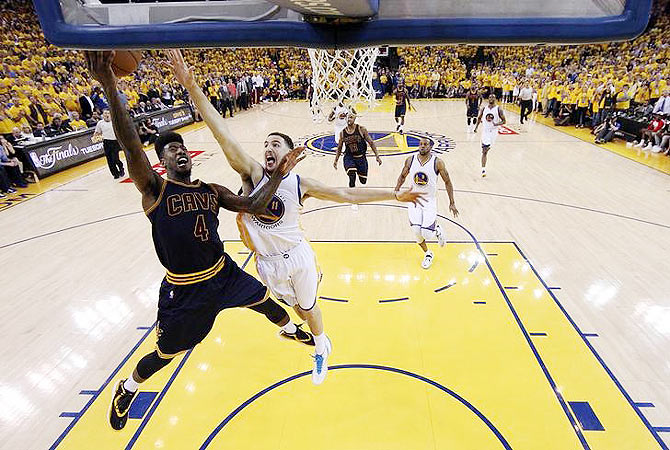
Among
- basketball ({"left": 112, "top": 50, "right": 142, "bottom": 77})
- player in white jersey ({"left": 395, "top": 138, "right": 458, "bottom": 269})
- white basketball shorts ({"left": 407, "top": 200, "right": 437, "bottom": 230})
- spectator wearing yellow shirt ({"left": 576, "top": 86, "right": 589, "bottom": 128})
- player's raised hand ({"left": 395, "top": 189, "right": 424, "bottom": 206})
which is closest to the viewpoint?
basketball ({"left": 112, "top": 50, "right": 142, "bottom": 77})

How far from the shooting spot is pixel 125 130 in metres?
2.53

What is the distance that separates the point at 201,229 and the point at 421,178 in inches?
130

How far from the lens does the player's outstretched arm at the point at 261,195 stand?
115 inches

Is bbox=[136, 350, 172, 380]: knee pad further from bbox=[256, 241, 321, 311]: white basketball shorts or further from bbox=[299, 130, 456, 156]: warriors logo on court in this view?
bbox=[299, 130, 456, 156]: warriors logo on court

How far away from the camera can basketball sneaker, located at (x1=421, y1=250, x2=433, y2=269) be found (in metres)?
5.50

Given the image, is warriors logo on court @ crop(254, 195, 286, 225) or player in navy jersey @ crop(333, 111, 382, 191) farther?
player in navy jersey @ crop(333, 111, 382, 191)

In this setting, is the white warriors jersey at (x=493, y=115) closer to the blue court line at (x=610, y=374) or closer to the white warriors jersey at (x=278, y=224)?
the blue court line at (x=610, y=374)

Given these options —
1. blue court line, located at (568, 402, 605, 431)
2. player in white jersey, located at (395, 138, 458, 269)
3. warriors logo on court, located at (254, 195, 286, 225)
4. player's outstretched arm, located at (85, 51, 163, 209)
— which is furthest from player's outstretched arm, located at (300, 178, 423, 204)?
player in white jersey, located at (395, 138, 458, 269)

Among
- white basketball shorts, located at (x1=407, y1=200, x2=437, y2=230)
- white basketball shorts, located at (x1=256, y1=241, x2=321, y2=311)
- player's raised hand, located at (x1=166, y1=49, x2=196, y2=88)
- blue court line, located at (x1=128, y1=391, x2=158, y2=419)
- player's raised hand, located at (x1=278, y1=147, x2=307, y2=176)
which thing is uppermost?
player's raised hand, located at (x1=166, y1=49, x2=196, y2=88)

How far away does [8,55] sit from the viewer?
1622 centimetres

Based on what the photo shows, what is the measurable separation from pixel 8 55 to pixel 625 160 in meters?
21.0

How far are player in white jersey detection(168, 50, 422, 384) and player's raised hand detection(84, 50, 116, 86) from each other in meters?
0.90

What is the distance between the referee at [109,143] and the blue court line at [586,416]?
9.61 m

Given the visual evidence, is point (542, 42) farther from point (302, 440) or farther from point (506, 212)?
point (506, 212)
